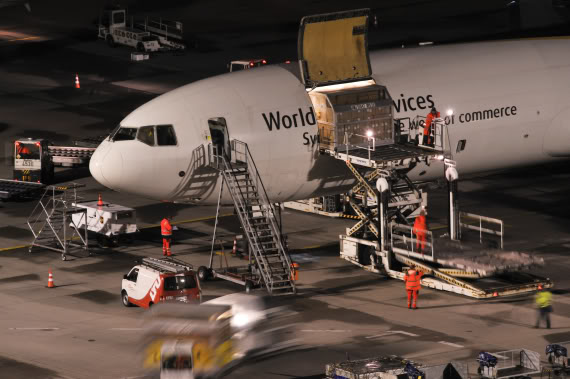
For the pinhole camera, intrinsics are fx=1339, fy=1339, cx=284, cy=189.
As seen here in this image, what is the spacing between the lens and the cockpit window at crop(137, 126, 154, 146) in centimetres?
4912

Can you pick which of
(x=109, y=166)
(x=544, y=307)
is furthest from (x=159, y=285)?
(x=544, y=307)

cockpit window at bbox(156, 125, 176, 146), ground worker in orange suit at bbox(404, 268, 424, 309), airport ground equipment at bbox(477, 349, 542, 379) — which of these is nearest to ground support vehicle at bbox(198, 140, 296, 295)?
cockpit window at bbox(156, 125, 176, 146)

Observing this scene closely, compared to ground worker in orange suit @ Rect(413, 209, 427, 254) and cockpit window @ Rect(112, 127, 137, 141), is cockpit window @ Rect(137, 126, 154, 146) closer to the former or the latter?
cockpit window @ Rect(112, 127, 137, 141)

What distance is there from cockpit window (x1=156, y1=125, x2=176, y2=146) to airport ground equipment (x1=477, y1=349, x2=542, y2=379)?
52.6 ft

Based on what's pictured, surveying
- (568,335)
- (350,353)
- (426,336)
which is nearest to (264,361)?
(350,353)

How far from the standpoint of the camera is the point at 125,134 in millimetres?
49688

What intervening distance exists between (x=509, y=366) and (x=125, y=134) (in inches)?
720

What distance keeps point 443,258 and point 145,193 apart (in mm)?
11258

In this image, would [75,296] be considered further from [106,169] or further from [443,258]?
[443,258]

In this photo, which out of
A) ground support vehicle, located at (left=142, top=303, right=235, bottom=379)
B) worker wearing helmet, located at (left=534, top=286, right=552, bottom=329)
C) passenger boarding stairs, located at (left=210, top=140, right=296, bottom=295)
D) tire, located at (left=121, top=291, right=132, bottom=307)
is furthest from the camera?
passenger boarding stairs, located at (left=210, top=140, right=296, bottom=295)

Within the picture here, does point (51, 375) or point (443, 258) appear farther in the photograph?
point (443, 258)

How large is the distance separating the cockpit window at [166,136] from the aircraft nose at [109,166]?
1.59 m

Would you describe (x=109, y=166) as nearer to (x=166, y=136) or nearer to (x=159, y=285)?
(x=166, y=136)

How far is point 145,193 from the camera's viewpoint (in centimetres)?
4981
